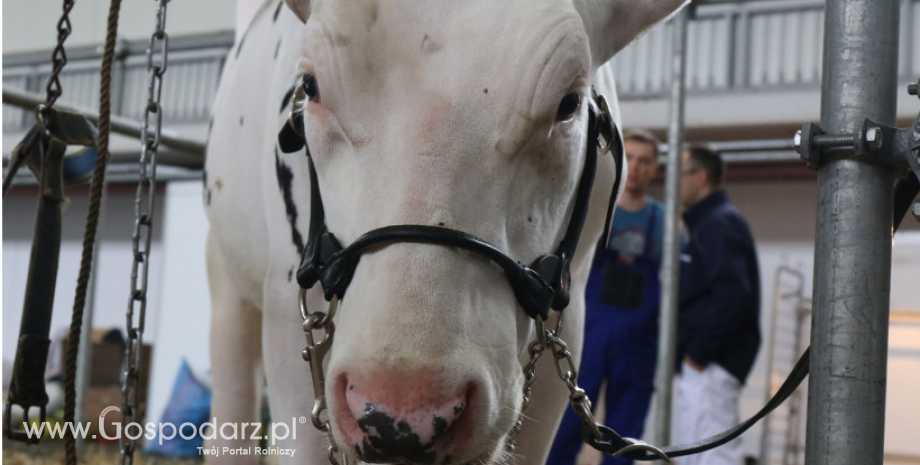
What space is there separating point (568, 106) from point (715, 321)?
2.74 meters

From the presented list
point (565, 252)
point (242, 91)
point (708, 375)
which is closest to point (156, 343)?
point (708, 375)

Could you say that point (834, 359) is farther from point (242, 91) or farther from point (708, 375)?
point (708, 375)

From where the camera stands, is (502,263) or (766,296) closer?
(502,263)

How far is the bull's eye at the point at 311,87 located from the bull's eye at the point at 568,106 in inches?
13.0

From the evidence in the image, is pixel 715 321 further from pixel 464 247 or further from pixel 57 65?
pixel 464 247

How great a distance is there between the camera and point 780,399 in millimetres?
1519

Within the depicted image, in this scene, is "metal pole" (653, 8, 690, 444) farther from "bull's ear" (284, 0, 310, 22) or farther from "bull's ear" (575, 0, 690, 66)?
"bull's ear" (284, 0, 310, 22)

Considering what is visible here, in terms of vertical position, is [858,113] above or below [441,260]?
above

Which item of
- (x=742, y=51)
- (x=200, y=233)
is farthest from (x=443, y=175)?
(x=742, y=51)

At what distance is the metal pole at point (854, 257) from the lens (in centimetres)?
127

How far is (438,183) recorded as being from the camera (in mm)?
1218

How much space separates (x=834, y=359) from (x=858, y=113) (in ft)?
1.02

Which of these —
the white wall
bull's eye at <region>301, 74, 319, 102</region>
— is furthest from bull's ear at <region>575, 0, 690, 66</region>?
the white wall

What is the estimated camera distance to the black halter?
120cm
